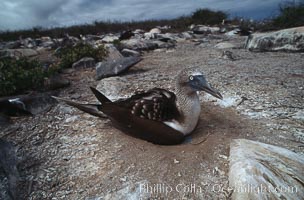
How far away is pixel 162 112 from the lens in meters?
2.66

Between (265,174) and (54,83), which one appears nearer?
(265,174)

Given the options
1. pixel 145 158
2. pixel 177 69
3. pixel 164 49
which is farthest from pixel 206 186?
pixel 164 49

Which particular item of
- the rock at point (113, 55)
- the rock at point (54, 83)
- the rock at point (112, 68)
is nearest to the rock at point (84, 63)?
the rock at point (113, 55)

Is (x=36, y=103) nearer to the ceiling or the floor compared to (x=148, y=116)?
nearer to the floor

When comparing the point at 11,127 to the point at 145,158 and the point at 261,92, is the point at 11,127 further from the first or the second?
the point at 261,92

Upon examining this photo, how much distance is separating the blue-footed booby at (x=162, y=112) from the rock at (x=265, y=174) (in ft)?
1.97

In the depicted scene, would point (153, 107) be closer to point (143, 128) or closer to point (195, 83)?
point (143, 128)

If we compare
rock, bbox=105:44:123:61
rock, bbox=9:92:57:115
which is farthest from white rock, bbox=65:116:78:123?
rock, bbox=105:44:123:61

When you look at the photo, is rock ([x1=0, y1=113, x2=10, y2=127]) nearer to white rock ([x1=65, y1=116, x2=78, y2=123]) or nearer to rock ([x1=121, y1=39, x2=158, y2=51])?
white rock ([x1=65, y1=116, x2=78, y2=123])

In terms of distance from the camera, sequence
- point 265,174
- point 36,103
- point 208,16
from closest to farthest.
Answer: point 265,174, point 36,103, point 208,16

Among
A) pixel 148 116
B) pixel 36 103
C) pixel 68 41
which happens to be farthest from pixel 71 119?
pixel 68 41

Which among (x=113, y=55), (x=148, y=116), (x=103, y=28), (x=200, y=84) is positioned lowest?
(x=103, y=28)

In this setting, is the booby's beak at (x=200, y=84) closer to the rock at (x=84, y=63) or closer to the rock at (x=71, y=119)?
the rock at (x=71, y=119)

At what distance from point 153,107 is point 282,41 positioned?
5.65 metres
